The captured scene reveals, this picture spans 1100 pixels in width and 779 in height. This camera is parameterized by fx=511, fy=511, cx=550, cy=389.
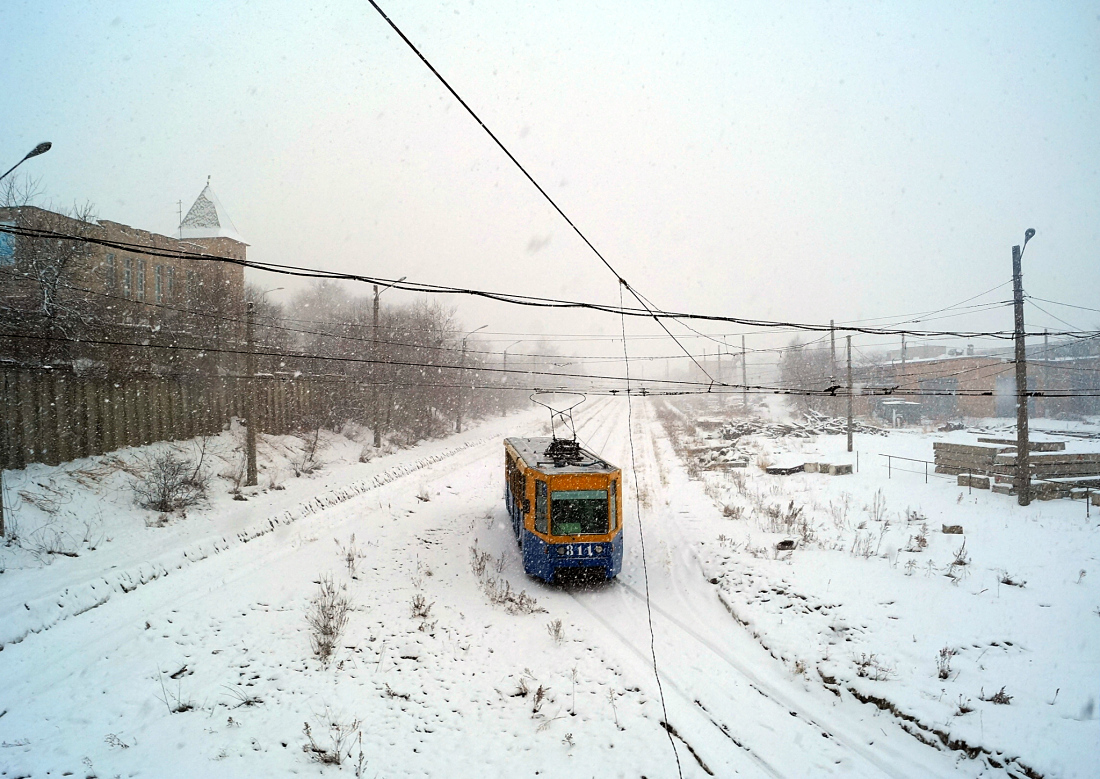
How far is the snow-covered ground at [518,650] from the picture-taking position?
21.0 ft

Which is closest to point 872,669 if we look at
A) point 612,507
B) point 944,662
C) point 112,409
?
point 944,662

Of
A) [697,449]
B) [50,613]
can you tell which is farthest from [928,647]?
[697,449]

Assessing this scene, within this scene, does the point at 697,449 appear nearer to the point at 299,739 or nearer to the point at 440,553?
the point at 440,553

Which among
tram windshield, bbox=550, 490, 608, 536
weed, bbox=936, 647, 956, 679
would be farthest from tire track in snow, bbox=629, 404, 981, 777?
tram windshield, bbox=550, 490, 608, 536

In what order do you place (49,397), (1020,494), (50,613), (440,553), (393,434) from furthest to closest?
(393,434) < (1020,494) < (49,397) < (440,553) < (50,613)

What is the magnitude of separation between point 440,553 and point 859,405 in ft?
184

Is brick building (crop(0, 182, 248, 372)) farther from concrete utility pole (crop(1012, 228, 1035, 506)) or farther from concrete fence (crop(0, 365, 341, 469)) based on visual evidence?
concrete utility pole (crop(1012, 228, 1035, 506))

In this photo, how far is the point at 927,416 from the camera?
53.2 metres

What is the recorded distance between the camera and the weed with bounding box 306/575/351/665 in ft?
28.3

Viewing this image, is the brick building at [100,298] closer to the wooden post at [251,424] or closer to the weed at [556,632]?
the wooden post at [251,424]

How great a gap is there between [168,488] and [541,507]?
12.0 metres

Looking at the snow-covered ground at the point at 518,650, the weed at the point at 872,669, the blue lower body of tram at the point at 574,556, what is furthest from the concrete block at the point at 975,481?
the blue lower body of tram at the point at 574,556

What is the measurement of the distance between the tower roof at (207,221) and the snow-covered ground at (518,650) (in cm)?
2677

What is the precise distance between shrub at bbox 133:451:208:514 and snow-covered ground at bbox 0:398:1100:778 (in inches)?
17.8
